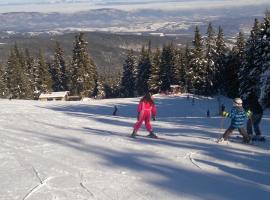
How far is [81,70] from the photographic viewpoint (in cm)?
7231

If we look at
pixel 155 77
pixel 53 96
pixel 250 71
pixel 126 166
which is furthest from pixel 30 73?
pixel 126 166

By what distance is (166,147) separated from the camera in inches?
557

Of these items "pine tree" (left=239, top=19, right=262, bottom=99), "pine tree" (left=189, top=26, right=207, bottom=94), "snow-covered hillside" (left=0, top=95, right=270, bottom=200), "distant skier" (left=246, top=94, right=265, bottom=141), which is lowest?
"pine tree" (left=189, top=26, right=207, bottom=94)

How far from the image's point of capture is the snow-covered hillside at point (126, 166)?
9438 mm

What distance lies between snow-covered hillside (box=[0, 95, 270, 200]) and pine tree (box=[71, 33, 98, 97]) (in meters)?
54.5

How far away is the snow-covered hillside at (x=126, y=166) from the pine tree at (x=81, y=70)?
54.5 m

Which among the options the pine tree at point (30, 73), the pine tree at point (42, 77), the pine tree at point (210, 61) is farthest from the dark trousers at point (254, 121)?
the pine tree at point (42, 77)

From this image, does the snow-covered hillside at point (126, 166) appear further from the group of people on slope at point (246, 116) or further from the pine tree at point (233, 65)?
the pine tree at point (233, 65)

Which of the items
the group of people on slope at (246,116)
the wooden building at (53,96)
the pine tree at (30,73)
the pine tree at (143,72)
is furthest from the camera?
the pine tree at (143,72)

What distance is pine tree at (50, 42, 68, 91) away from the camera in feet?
277

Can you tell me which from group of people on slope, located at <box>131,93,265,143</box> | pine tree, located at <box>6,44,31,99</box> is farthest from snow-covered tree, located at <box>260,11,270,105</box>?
pine tree, located at <box>6,44,31,99</box>

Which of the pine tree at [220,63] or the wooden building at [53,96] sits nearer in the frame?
the pine tree at [220,63]

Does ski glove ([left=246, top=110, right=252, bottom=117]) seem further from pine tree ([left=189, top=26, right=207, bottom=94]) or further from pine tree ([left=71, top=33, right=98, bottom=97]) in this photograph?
pine tree ([left=71, top=33, right=98, bottom=97])

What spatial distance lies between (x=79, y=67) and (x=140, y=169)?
204 feet
